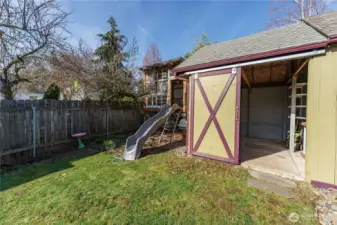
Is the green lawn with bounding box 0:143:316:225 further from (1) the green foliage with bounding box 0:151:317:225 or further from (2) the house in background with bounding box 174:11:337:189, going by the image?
(2) the house in background with bounding box 174:11:337:189

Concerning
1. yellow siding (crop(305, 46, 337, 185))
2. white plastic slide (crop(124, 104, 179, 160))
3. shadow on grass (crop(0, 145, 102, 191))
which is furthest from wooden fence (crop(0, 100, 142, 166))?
yellow siding (crop(305, 46, 337, 185))

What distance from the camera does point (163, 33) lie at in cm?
1529

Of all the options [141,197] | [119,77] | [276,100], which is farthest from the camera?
[119,77]

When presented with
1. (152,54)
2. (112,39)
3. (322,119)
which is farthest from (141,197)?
A: (152,54)

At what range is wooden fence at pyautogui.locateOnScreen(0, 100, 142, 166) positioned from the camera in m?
3.89

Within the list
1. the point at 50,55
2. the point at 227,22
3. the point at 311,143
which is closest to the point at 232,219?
the point at 311,143

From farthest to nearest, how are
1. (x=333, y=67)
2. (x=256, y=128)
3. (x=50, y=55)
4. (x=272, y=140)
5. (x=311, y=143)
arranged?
(x=256, y=128)
(x=272, y=140)
(x=50, y=55)
(x=311, y=143)
(x=333, y=67)

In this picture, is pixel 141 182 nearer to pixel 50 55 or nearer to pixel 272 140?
pixel 50 55

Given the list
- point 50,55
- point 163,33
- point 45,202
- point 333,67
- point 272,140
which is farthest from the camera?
point 163,33

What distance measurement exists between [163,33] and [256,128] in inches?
503

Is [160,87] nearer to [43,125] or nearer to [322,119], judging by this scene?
[43,125]

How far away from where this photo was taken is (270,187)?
9.25 ft

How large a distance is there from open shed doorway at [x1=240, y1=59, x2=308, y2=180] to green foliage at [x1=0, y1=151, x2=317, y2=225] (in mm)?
1099

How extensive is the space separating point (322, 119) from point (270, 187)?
5.09 feet
